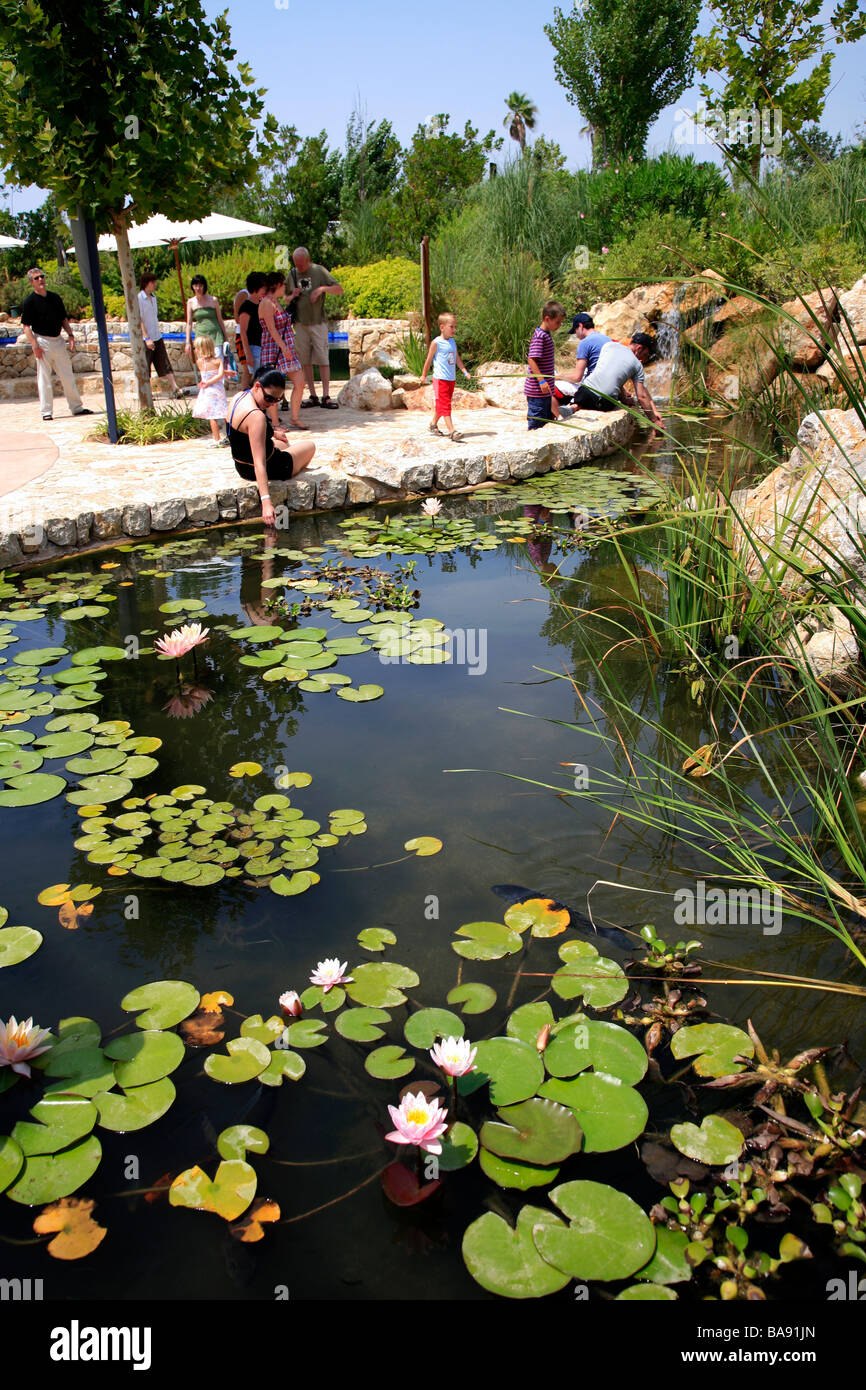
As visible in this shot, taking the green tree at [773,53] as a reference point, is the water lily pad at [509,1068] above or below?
below

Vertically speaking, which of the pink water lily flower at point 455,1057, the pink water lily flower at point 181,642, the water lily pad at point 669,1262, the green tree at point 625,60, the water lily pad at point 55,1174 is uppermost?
the green tree at point 625,60

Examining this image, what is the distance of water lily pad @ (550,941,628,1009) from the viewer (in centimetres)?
200

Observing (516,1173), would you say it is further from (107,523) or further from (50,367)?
(50,367)

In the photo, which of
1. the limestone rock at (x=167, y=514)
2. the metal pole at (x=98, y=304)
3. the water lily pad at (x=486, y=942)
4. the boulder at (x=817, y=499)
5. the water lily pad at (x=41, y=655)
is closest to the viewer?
the water lily pad at (x=486, y=942)

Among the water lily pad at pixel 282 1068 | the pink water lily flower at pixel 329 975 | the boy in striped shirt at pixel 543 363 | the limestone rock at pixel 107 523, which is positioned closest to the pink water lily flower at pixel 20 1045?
the water lily pad at pixel 282 1068

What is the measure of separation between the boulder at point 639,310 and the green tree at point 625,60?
11.0m

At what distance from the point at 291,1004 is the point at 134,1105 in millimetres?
378

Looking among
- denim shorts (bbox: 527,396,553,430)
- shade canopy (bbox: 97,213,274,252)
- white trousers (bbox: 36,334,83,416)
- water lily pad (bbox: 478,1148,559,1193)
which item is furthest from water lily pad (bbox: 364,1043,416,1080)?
shade canopy (bbox: 97,213,274,252)

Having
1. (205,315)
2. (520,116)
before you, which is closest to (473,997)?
(205,315)

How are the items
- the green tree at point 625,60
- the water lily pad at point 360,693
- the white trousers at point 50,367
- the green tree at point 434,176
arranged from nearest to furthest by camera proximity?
the water lily pad at point 360,693
the white trousers at point 50,367
the green tree at point 434,176
the green tree at point 625,60

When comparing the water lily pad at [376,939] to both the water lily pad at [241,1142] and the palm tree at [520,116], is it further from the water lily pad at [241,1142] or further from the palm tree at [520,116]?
the palm tree at [520,116]

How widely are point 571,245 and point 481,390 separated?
4834mm

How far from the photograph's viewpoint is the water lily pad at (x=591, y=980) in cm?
200
